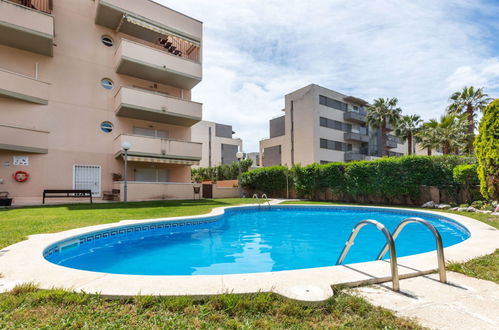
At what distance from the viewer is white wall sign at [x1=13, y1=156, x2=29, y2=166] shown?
1577 centimetres

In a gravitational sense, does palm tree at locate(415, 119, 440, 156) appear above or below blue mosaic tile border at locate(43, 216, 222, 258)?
above

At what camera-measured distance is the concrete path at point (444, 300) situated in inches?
95.1

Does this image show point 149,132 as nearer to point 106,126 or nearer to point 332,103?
point 106,126

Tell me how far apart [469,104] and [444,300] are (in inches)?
1307

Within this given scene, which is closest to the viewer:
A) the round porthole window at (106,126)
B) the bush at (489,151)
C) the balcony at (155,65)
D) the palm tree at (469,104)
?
the bush at (489,151)

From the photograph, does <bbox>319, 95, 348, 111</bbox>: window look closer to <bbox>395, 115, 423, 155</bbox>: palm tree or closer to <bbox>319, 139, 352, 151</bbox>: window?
<bbox>319, 139, 352, 151</bbox>: window

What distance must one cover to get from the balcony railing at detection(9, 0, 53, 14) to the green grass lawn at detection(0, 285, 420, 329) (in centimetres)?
2112

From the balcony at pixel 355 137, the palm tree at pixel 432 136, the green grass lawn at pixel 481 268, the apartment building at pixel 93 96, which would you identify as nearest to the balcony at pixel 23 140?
the apartment building at pixel 93 96

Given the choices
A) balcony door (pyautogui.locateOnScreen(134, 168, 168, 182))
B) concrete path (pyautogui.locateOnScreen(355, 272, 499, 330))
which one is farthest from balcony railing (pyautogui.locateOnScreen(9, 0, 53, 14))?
concrete path (pyautogui.locateOnScreen(355, 272, 499, 330))

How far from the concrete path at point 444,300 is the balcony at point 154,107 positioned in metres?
19.0

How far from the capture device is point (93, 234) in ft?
23.9

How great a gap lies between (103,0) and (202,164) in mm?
36822

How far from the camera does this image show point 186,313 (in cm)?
262

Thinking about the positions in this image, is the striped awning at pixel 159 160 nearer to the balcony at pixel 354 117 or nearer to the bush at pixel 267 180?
the bush at pixel 267 180
